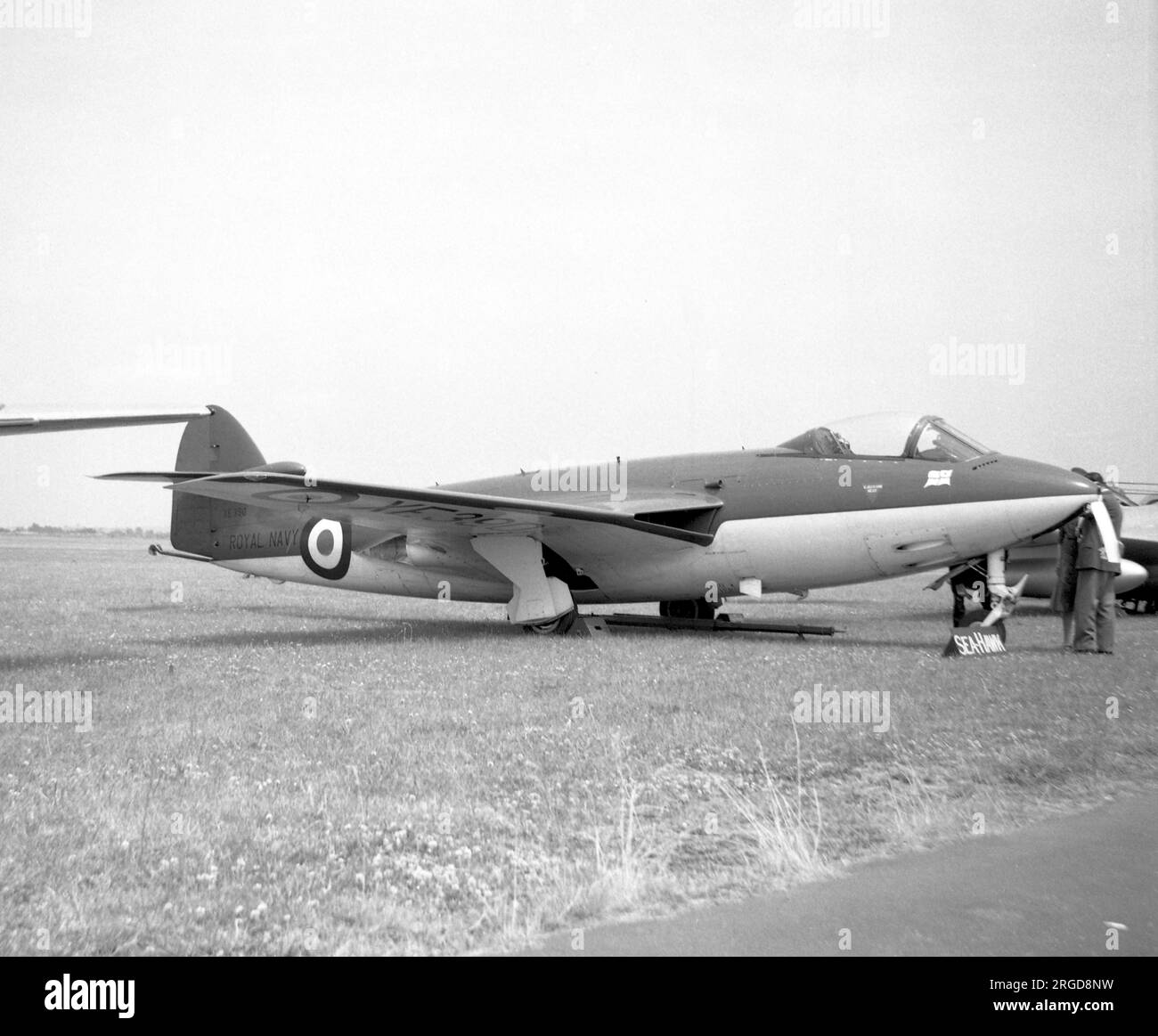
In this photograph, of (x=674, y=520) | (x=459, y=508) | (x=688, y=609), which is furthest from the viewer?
(x=688, y=609)

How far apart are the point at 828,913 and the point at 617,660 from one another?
630cm

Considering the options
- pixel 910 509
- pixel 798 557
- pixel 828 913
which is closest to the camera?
pixel 828 913

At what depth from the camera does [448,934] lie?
3.61 meters

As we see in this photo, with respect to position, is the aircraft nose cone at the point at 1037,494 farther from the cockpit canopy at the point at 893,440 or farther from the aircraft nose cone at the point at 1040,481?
the cockpit canopy at the point at 893,440

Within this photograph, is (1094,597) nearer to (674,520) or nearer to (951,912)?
(674,520)

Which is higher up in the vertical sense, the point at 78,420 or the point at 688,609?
the point at 78,420

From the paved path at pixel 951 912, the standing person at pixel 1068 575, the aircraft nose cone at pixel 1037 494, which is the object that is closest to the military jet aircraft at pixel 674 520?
the aircraft nose cone at pixel 1037 494

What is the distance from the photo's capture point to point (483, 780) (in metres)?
5.42

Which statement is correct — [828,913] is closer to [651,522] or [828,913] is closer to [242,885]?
[242,885]

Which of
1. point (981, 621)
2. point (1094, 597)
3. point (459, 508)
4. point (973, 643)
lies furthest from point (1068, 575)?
point (459, 508)

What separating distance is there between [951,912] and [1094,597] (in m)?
8.44
